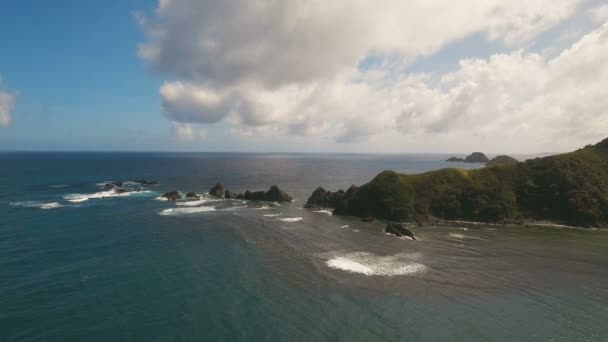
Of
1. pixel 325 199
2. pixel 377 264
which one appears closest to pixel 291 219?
pixel 325 199

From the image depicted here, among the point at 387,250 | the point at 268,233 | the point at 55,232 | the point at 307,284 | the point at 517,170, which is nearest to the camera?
the point at 307,284

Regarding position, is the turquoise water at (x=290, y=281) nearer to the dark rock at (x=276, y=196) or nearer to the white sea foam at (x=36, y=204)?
the white sea foam at (x=36, y=204)

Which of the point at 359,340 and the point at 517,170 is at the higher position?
the point at 517,170

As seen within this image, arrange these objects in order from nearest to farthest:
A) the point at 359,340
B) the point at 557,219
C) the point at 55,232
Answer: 1. the point at 359,340
2. the point at 55,232
3. the point at 557,219

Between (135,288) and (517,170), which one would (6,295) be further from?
(517,170)

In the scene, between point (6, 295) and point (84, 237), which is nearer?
point (6, 295)

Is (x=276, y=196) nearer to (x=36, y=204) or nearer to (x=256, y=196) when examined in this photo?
(x=256, y=196)

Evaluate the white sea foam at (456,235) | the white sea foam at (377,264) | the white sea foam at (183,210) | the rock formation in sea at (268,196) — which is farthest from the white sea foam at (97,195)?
the white sea foam at (456,235)

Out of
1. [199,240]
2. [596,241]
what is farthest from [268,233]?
[596,241]
